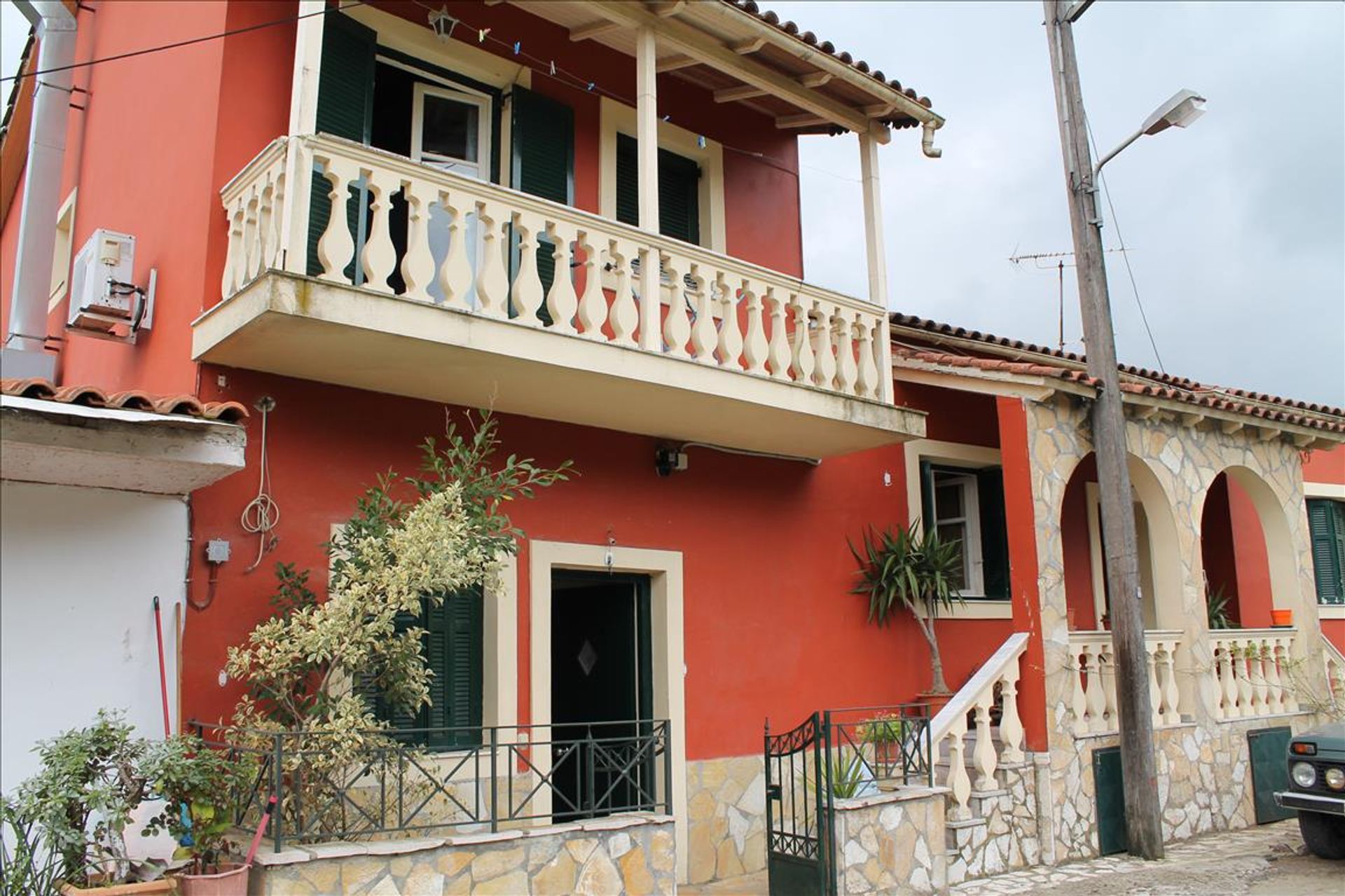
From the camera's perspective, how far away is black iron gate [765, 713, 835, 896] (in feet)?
26.7

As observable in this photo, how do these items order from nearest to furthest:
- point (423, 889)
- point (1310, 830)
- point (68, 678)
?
point (423, 889) < point (68, 678) < point (1310, 830)

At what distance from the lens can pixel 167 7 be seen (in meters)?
9.45

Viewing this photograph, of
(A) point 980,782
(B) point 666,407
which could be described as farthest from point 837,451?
(A) point 980,782

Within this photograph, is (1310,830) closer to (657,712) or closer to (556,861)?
(657,712)

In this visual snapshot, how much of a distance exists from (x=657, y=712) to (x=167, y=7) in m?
7.24

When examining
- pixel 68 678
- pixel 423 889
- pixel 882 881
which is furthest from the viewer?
pixel 882 881

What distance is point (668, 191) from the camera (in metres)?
11.2

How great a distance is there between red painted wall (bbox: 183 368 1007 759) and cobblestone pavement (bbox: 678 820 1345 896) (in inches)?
74.3

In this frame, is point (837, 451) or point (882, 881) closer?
point (882, 881)

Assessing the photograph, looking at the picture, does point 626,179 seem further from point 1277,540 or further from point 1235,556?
A: point 1235,556

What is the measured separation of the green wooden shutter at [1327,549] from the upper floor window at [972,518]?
246 inches

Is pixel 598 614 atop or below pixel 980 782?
atop

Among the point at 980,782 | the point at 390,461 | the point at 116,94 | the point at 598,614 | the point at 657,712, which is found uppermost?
the point at 116,94

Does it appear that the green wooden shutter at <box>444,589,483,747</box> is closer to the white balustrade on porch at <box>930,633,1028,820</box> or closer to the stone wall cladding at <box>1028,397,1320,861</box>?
the white balustrade on porch at <box>930,633,1028,820</box>
